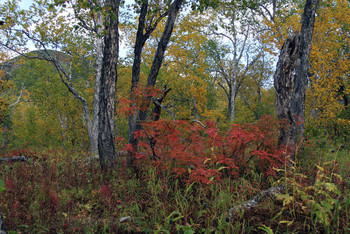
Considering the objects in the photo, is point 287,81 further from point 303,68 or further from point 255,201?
point 255,201

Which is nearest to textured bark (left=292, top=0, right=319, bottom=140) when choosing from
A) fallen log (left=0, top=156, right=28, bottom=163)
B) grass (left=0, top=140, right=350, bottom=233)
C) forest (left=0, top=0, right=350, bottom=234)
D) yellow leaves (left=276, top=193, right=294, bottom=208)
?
forest (left=0, top=0, right=350, bottom=234)

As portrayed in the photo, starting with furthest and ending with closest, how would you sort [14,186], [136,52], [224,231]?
1. [136,52]
2. [14,186]
3. [224,231]

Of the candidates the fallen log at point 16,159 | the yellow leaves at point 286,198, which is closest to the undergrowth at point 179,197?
the yellow leaves at point 286,198

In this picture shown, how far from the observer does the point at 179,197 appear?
11.4 ft

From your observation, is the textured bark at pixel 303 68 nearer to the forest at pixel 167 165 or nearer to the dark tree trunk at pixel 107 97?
the forest at pixel 167 165

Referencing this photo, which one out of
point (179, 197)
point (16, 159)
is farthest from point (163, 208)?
point (16, 159)

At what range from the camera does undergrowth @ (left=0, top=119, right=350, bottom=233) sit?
8.95ft

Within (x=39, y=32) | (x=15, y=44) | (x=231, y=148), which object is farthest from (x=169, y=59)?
(x=231, y=148)

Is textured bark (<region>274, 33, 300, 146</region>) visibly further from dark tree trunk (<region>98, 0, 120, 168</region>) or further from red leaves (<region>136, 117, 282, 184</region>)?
dark tree trunk (<region>98, 0, 120, 168</region>)

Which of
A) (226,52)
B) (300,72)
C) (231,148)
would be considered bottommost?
(231,148)

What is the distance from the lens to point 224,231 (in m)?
2.83

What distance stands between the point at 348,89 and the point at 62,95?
1822cm

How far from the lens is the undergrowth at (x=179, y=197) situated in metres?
2.73

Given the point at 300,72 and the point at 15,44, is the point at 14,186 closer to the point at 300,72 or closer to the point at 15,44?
the point at 300,72
